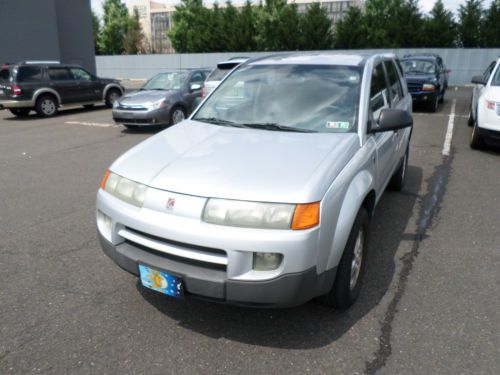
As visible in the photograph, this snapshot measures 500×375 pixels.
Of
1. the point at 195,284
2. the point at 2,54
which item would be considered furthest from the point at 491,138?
the point at 2,54

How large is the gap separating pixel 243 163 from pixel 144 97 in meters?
8.59

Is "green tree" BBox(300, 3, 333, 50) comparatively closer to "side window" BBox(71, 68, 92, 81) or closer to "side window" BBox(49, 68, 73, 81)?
"side window" BBox(71, 68, 92, 81)

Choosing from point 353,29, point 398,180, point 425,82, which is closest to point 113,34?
point 353,29

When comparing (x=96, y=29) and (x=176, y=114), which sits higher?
(x=96, y=29)

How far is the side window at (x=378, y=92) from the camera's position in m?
3.78

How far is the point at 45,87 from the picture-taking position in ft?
45.2

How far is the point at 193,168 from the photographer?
9.26 ft

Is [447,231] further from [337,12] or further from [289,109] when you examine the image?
[337,12]

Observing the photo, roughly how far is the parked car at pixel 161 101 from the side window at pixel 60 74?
417cm

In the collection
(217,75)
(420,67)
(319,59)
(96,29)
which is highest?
(96,29)

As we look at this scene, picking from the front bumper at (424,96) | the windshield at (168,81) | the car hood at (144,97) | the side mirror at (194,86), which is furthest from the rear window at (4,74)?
the front bumper at (424,96)

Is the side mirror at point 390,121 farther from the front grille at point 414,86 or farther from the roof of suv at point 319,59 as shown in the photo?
the front grille at point 414,86

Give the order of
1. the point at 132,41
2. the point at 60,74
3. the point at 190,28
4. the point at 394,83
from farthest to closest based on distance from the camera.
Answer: the point at 132,41
the point at 190,28
the point at 60,74
the point at 394,83

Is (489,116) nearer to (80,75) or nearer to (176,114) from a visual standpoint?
(176,114)
